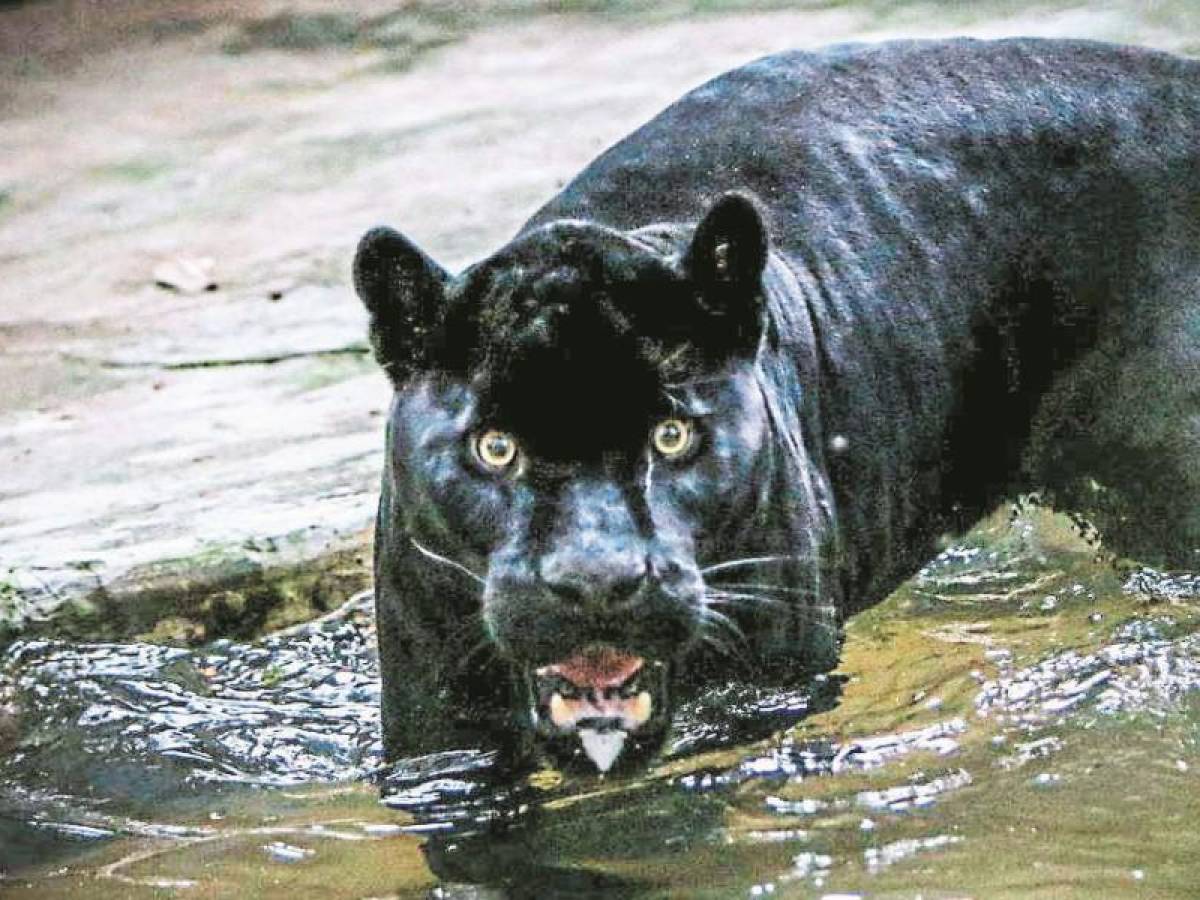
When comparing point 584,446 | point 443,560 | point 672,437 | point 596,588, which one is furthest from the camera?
point 443,560

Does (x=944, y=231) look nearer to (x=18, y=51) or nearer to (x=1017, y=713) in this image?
(x=1017, y=713)

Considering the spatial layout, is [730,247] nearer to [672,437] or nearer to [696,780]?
[672,437]

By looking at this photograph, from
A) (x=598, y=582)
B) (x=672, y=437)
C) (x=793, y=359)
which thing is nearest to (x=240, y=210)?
(x=793, y=359)

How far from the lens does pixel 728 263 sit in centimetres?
468

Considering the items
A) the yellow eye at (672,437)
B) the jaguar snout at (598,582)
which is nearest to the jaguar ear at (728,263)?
the yellow eye at (672,437)

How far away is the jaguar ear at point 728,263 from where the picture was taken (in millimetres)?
4637

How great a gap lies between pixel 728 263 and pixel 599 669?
32.7 inches

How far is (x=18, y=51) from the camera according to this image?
1162 cm

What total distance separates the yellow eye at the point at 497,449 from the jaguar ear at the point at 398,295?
0.30 meters

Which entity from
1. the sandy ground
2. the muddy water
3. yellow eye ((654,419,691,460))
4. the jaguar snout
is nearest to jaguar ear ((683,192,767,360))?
yellow eye ((654,419,691,460))

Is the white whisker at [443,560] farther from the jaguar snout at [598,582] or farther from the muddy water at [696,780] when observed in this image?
the muddy water at [696,780]

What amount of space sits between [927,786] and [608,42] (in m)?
6.76

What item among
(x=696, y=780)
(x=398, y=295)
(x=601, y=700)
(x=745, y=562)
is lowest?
(x=696, y=780)

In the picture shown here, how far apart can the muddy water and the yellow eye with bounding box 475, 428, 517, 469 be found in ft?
2.36
